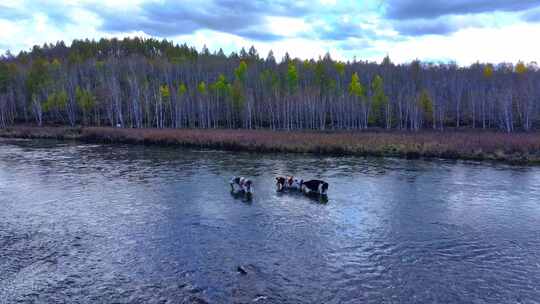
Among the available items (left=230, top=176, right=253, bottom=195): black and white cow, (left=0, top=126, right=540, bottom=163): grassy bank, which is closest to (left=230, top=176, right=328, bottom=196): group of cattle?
(left=230, top=176, right=253, bottom=195): black and white cow

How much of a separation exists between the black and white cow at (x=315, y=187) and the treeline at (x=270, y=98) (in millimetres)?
50105

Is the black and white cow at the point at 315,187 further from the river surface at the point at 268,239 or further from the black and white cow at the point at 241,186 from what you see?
the black and white cow at the point at 241,186

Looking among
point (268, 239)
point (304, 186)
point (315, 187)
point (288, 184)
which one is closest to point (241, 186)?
point (288, 184)

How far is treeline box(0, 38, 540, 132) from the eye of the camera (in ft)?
246

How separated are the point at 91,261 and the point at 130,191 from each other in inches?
439

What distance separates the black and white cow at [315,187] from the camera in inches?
935

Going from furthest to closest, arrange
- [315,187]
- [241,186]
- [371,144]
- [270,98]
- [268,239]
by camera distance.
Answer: [270,98], [371,144], [241,186], [315,187], [268,239]

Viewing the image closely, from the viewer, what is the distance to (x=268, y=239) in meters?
16.1

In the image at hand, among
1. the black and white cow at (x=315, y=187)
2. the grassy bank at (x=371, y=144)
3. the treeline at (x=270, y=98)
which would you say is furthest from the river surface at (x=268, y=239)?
the treeline at (x=270, y=98)

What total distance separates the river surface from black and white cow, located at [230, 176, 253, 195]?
2.73 ft

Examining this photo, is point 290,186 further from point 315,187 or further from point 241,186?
point 241,186

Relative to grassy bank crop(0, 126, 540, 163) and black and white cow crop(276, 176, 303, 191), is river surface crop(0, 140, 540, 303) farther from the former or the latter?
grassy bank crop(0, 126, 540, 163)

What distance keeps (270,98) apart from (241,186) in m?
58.7

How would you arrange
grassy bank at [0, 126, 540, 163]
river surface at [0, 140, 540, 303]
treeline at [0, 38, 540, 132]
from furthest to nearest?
treeline at [0, 38, 540, 132], grassy bank at [0, 126, 540, 163], river surface at [0, 140, 540, 303]
